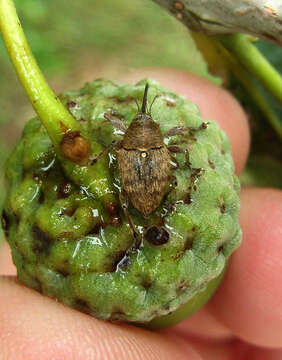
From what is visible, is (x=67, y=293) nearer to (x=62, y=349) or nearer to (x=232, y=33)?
(x=62, y=349)

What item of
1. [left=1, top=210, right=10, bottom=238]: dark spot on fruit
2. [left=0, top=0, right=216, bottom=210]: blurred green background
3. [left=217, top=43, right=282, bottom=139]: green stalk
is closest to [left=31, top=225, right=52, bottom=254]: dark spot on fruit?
[left=1, top=210, right=10, bottom=238]: dark spot on fruit

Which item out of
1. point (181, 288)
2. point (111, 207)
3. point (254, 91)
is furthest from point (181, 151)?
point (254, 91)

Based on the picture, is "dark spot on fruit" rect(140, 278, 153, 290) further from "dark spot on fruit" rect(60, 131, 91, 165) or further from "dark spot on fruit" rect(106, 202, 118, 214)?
"dark spot on fruit" rect(60, 131, 91, 165)

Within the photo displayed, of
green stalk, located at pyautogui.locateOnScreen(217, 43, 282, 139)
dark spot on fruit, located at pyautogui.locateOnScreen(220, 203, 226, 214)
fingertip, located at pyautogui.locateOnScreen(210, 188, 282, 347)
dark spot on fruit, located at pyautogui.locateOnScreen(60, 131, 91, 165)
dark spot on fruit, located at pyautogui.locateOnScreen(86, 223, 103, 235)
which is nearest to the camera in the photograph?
dark spot on fruit, located at pyautogui.locateOnScreen(60, 131, 91, 165)

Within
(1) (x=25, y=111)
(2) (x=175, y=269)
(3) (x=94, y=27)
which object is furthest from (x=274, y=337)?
(3) (x=94, y=27)

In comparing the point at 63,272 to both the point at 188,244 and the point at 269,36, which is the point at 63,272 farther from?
the point at 269,36
